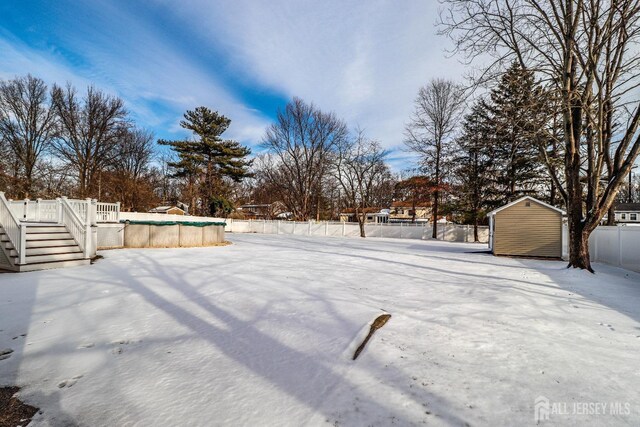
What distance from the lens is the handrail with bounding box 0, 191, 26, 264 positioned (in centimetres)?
648

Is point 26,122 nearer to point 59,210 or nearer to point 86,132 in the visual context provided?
point 86,132

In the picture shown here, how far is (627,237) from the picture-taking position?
866 centimetres

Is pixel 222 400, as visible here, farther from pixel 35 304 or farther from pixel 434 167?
pixel 434 167

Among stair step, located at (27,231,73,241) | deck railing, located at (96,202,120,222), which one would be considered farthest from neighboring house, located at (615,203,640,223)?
stair step, located at (27,231,73,241)

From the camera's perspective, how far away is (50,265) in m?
6.95

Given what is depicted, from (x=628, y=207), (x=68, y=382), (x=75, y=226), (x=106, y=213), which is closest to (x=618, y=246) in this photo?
(x=68, y=382)

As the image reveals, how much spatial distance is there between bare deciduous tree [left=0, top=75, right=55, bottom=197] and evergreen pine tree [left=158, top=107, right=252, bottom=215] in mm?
9157

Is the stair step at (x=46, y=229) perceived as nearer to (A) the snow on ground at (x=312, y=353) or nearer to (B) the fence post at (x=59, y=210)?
(B) the fence post at (x=59, y=210)

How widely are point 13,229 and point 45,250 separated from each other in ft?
2.62

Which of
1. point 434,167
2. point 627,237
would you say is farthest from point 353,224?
point 627,237

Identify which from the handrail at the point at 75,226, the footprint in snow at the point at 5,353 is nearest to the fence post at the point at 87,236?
the handrail at the point at 75,226

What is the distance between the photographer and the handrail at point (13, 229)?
648 cm

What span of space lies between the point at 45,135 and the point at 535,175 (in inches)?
1326

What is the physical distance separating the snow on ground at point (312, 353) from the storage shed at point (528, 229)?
6747 millimetres
